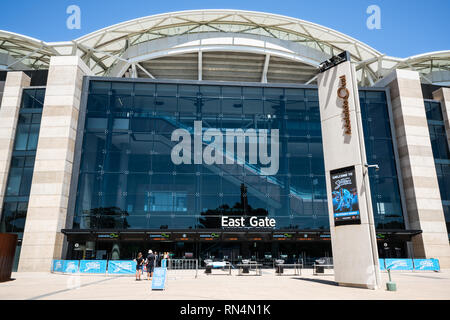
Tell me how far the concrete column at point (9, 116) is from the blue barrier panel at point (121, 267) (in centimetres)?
1385

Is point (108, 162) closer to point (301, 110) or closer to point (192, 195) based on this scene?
point (192, 195)

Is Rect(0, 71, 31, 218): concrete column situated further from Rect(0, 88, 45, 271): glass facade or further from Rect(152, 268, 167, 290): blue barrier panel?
Rect(152, 268, 167, 290): blue barrier panel

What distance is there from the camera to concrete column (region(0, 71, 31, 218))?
29.1 m

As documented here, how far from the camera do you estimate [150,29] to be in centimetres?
4066

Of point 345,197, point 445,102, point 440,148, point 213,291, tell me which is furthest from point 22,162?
point 445,102

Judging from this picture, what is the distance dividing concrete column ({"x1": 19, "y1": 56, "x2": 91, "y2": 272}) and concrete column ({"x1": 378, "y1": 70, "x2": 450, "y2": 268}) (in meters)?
32.7

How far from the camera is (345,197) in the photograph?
1588cm

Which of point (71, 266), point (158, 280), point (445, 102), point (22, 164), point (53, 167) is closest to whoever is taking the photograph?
point (158, 280)

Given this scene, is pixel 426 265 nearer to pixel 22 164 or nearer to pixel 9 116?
pixel 22 164

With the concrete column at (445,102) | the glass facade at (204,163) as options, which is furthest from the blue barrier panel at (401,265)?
the concrete column at (445,102)

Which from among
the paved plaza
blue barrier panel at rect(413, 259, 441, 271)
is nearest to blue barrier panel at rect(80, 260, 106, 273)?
the paved plaza

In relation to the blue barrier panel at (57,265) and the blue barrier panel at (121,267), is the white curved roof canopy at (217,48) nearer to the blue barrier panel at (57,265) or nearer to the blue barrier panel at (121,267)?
the blue barrier panel at (57,265)

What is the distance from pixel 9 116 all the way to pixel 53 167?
764 centimetres
